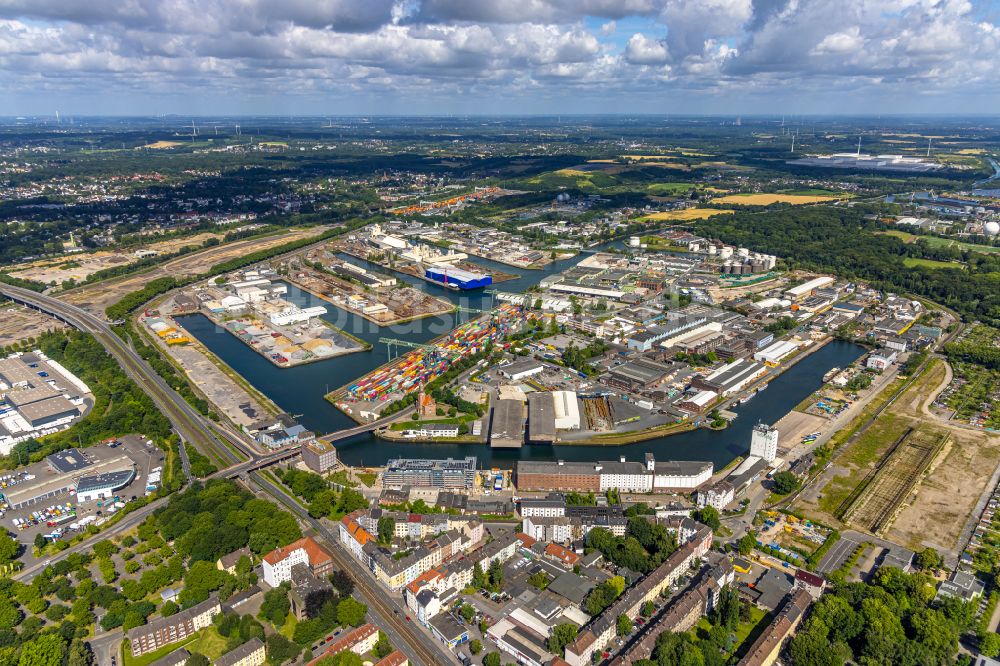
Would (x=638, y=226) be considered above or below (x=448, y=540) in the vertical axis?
above

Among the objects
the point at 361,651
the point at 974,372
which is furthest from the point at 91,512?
the point at 974,372

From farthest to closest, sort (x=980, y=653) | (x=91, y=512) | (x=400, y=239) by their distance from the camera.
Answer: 1. (x=400, y=239)
2. (x=91, y=512)
3. (x=980, y=653)

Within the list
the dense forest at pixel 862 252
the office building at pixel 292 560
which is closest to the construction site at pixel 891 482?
the office building at pixel 292 560

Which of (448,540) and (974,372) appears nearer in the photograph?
(448,540)

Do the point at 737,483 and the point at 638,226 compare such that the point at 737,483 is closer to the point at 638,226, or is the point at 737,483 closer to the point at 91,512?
the point at 91,512

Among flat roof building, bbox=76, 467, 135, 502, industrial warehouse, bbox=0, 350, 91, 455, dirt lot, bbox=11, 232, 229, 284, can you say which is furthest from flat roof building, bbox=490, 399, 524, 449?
dirt lot, bbox=11, 232, 229, 284

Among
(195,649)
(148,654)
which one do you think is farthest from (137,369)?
(195,649)
